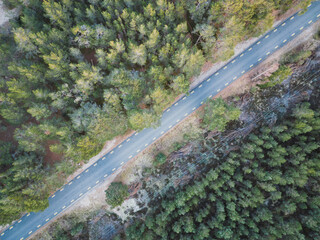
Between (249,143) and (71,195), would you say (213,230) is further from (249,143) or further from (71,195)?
(71,195)

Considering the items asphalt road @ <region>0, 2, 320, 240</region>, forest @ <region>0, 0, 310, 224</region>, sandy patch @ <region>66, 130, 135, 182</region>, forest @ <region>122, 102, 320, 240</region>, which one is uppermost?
forest @ <region>0, 0, 310, 224</region>

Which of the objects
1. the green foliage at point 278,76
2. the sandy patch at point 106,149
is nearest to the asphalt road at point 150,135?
the sandy patch at point 106,149

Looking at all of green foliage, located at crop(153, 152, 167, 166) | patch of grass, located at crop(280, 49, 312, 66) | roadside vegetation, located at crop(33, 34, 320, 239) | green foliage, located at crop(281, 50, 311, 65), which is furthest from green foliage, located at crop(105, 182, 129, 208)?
green foliage, located at crop(281, 50, 311, 65)

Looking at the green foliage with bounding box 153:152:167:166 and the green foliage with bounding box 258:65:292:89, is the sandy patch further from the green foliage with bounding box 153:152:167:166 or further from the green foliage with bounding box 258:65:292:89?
the green foliage with bounding box 258:65:292:89

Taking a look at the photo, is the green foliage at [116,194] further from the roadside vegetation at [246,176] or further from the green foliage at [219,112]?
the green foliage at [219,112]

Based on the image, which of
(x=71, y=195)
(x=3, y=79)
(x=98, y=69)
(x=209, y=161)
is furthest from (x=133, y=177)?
(x=3, y=79)
